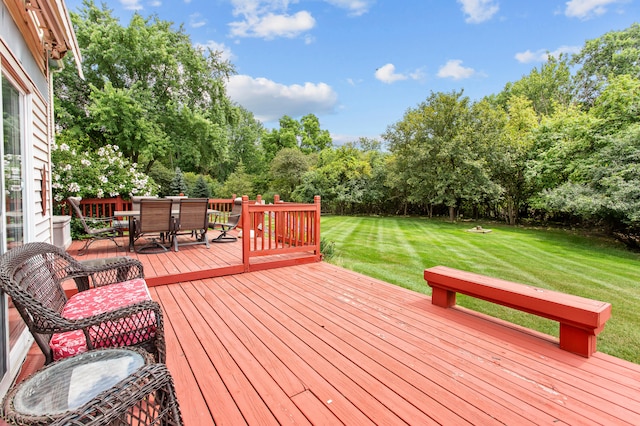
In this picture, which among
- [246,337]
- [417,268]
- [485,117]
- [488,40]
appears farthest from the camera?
[485,117]

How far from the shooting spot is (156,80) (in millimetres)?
14000

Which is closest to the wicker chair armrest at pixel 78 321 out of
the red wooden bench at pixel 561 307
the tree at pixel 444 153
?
the red wooden bench at pixel 561 307

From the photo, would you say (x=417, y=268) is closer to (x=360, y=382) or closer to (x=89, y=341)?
(x=360, y=382)

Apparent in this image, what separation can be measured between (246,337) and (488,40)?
50.8 feet

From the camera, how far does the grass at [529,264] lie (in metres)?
3.84

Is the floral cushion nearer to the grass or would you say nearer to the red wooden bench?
the red wooden bench

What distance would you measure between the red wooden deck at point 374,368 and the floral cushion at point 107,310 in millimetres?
448

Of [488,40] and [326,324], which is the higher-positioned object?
[488,40]

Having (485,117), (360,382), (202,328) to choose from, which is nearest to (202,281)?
(202,328)

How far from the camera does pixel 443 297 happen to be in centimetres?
305

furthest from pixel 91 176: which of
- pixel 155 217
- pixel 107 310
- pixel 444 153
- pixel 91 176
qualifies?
pixel 444 153

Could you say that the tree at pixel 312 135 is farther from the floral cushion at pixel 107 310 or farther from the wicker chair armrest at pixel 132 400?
the wicker chair armrest at pixel 132 400

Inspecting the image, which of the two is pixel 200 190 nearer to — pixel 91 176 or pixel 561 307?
pixel 91 176

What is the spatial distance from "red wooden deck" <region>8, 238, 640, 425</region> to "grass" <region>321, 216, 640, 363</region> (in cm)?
162
